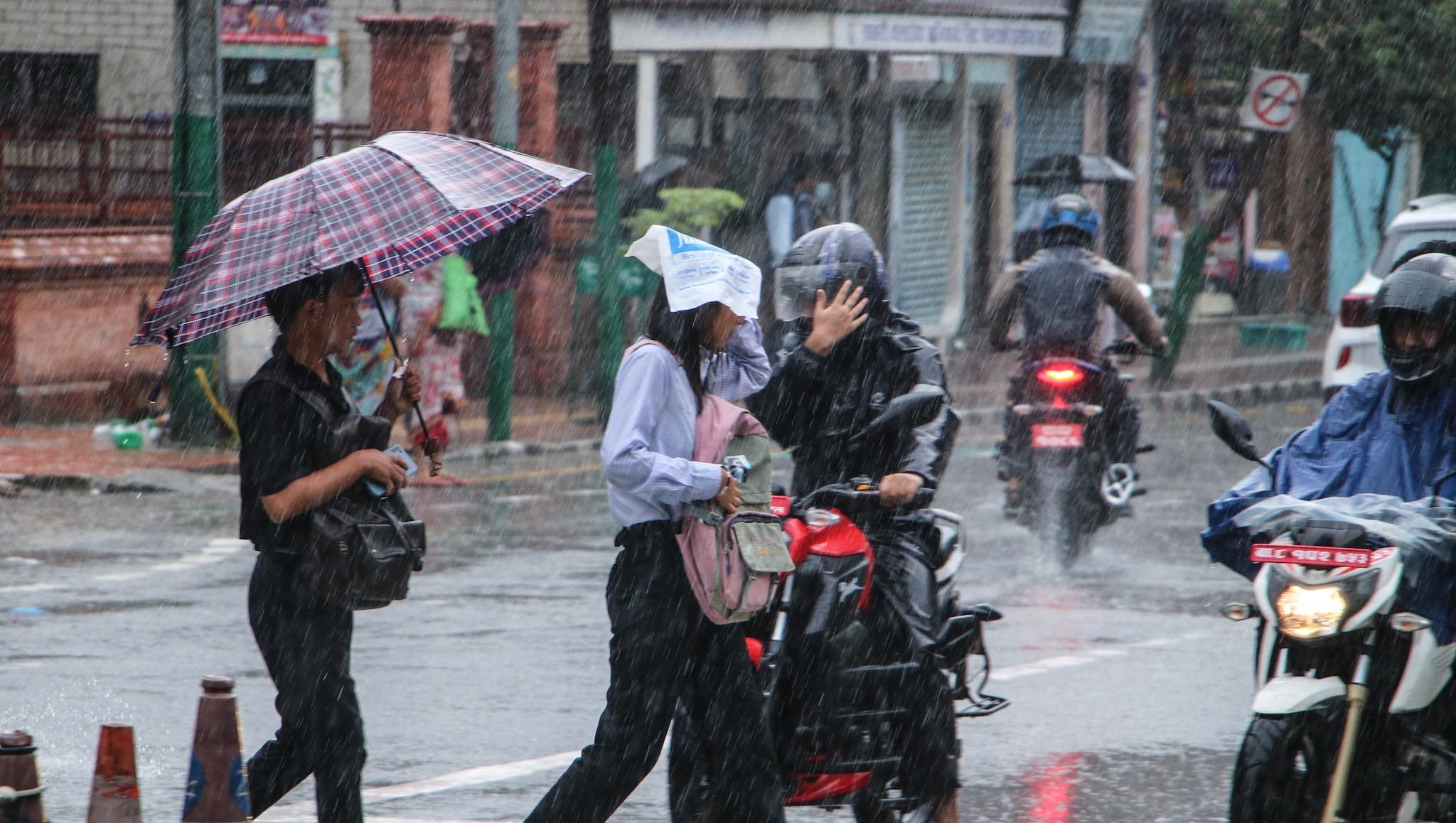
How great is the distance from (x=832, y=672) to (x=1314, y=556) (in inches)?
49.9

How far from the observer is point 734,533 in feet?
17.0

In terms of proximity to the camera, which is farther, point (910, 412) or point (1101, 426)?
point (1101, 426)

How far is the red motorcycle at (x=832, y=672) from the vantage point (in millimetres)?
5621

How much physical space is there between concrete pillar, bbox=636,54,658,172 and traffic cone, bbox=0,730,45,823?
1954 centimetres

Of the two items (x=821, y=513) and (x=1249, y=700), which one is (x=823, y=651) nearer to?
(x=821, y=513)

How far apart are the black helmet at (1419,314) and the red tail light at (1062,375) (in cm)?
531

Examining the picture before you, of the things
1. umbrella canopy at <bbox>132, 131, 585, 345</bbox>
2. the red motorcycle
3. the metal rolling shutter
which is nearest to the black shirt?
umbrella canopy at <bbox>132, 131, 585, 345</bbox>

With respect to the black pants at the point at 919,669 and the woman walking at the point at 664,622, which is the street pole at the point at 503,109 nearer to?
the black pants at the point at 919,669

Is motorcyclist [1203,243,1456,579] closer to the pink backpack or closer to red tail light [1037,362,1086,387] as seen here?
the pink backpack

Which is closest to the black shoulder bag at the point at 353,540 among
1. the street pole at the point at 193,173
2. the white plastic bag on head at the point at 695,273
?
the white plastic bag on head at the point at 695,273

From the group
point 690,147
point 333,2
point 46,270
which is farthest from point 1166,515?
point 333,2

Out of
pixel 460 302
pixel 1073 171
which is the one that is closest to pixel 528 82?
pixel 460 302

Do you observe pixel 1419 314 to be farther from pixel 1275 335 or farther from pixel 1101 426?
pixel 1275 335

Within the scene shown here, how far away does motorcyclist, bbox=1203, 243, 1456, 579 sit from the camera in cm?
548
